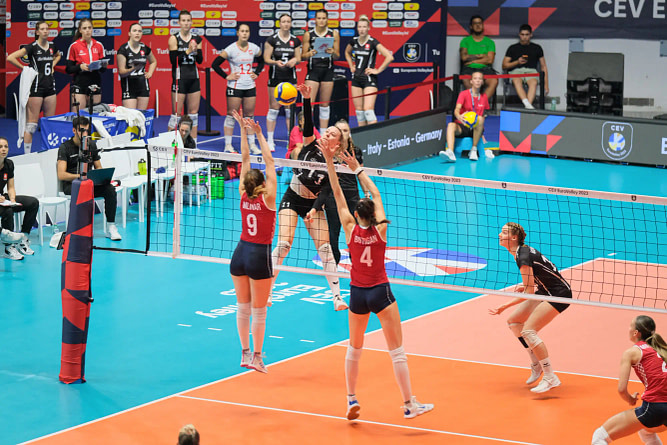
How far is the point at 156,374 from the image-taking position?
30.0ft

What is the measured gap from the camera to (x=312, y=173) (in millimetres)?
10695

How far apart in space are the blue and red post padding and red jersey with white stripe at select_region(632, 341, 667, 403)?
15.4 ft

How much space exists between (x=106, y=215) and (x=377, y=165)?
600 centimetres

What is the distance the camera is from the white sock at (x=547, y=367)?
8.73 meters

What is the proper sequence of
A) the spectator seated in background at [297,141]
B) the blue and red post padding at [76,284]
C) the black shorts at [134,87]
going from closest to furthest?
the blue and red post padding at [76,284] < the spectator seated in background at [297,141] < the black shorts at [134,87]

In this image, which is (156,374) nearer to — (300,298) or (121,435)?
(121,435)

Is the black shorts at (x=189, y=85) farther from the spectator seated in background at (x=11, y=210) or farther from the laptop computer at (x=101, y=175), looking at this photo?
the spectator seated in background at (x=11, y=210)

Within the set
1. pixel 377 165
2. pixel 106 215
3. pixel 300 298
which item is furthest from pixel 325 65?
pixel 300 298

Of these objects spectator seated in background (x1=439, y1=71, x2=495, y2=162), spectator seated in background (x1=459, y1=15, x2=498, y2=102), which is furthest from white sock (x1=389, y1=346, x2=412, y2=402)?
spectator seated in background (x1=459, y1=15, x2=498, y2=102)

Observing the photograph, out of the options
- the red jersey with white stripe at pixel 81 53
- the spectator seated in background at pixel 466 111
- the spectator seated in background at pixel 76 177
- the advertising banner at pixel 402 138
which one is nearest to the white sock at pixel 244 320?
the spectator seated in background at pixel 76 177

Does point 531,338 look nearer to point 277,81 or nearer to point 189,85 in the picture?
point 277,81

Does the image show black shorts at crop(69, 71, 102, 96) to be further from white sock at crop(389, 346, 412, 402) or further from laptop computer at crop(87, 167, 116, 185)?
white sock at crop(389, 346, 412, 402)

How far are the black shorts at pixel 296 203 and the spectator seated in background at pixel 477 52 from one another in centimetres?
1313

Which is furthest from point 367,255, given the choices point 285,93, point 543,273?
point 285,93
